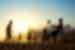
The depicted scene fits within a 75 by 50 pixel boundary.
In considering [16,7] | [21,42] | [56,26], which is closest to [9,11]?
[16,7]

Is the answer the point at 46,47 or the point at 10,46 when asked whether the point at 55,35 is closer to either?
the point at 46,47

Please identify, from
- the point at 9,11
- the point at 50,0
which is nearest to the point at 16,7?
the point at 9,11

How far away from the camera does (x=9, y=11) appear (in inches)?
76.4

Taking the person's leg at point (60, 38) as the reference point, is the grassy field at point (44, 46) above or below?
below

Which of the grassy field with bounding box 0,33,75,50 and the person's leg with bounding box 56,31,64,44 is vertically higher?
the person's leg with bounding box 56,31,64,44

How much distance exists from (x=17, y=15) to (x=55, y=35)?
15.2 inches

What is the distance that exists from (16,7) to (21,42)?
1.06ft

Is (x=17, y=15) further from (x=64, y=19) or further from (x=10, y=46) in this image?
(x=64, y=19)

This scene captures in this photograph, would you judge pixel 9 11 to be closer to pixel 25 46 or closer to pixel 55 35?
pixel 25 46

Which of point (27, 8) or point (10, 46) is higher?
point (27, 8)

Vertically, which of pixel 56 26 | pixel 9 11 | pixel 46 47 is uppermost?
pixel 9 11

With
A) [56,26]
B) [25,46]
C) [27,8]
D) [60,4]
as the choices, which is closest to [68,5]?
[60,4]

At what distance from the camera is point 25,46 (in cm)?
189

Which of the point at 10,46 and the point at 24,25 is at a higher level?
the point at 24,25
